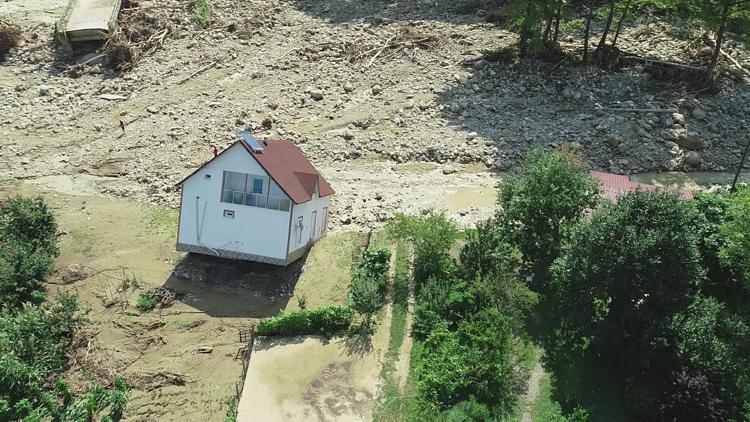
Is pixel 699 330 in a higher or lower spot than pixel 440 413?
higher

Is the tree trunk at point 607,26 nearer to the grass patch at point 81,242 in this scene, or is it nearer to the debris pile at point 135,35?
the debris pile at point 135,35

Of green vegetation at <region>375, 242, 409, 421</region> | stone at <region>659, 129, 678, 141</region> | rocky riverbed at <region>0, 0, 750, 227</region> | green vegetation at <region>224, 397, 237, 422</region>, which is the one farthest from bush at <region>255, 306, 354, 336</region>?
stone at <region>659, 129, 678, 141</region>

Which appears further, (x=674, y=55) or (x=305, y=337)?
(x=674, y=55)

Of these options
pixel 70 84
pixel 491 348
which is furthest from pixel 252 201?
pixel 70 84

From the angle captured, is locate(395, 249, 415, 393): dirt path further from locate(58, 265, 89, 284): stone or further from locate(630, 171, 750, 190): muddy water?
locate(630, 171, 750, 190): muddy water

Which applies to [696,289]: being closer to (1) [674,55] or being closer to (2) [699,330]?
(2) [699,330]

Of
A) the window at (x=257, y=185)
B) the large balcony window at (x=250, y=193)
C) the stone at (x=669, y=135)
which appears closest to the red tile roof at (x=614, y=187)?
the stone at (x=669, y=135)
